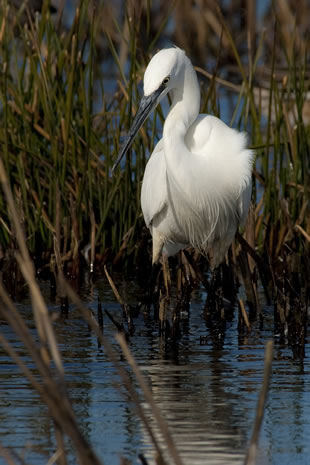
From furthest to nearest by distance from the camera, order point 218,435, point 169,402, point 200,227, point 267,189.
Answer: point 267,189 < point 200,227 < point 169,402 < point 218,435

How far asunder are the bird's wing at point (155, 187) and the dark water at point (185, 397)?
0.52 metres

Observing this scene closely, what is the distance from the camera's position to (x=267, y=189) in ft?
16.4

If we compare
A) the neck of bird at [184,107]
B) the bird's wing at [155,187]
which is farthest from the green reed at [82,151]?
the neck of bird at [184,107]

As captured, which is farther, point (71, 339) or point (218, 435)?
point (71, 339)

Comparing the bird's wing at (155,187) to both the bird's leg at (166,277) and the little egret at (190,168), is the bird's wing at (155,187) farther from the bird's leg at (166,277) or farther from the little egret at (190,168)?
the bird's leg at (166,277)

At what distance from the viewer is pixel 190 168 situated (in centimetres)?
430

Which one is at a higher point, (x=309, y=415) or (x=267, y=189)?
(x=267, y=189)

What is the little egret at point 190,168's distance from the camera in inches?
164

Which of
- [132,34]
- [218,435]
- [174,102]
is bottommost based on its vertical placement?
[218,435]

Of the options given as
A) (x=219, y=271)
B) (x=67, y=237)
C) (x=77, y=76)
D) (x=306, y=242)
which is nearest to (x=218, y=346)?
(x=219, y=271)

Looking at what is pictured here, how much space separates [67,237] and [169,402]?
1896mm

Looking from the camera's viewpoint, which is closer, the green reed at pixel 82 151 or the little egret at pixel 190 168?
the little egret at pixel 190 168

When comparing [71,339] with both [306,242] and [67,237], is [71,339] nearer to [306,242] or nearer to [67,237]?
[67,237]

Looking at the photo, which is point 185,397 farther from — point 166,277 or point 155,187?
point 155,187
